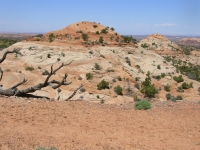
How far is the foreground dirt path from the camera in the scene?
5.80m

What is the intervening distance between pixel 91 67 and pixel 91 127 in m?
21.2

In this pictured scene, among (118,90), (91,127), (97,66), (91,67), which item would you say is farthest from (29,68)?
(91,127)

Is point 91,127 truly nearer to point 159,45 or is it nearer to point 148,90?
point 148,90

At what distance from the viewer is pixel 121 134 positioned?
668 centimetres

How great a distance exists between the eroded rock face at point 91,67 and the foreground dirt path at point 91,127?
44.0ft

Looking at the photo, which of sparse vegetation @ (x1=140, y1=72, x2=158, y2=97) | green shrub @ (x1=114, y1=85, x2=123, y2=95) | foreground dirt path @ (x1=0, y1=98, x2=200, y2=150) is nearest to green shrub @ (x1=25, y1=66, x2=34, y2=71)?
green shrub @ (x1=114, y1=85, x2=123, y2=95)

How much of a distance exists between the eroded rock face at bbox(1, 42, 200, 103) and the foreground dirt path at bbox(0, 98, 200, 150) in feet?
44.0

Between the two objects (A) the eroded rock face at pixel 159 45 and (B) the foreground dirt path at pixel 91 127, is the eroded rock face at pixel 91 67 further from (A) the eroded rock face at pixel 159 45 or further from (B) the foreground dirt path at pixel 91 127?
(A) the eroded rock face at pixel 159 45

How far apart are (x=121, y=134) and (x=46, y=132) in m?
1.77

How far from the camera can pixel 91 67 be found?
2808 centimetres

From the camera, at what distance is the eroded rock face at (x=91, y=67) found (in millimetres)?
23641

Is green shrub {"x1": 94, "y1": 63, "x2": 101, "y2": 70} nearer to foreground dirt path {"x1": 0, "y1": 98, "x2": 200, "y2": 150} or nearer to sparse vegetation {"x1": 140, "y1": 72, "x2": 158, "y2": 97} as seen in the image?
sparse vegetation {"x1": 140, "y1": 72, "x2": 158, "y2": 97}

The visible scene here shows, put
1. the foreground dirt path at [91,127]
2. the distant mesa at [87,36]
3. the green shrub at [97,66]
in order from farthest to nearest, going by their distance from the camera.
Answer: the distant mesa at [87,36] < the green shrub at [97,66] < the foreground dirt path at [91,127]

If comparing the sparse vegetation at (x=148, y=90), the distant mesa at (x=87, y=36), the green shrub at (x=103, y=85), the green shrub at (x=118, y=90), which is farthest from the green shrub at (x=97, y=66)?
the distant mesa at (x=87, y=36)
